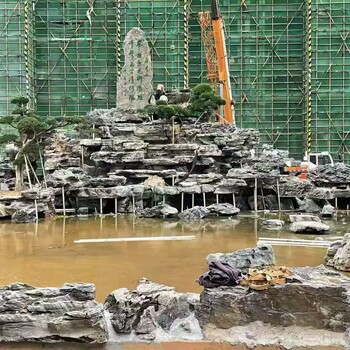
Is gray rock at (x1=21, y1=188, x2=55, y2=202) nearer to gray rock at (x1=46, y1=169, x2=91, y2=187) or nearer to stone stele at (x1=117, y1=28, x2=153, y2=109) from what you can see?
gray rock at (x1=46, y1=169, x2=91, y2=187)

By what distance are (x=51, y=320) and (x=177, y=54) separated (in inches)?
982

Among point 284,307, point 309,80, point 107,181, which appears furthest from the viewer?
point 309,80

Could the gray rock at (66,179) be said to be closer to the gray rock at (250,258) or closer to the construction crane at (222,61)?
the construction crane at (222,61)

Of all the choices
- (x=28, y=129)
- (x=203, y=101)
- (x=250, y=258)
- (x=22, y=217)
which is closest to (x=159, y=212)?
(x=22, y=217)

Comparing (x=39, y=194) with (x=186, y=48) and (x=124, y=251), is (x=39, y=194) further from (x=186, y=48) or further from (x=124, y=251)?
(x=186, y=48)

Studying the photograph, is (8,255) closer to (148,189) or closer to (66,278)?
(66,278)

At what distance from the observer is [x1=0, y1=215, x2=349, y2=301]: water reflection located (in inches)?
324

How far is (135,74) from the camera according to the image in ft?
76.8

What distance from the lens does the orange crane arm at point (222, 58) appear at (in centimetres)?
2406

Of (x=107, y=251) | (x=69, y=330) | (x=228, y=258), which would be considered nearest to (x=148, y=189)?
(x=107, y=251)

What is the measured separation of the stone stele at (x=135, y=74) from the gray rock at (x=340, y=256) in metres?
15.4

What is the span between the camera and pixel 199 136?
68.8 feet

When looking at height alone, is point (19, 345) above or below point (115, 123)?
A: below

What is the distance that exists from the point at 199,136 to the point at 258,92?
9.28 m
